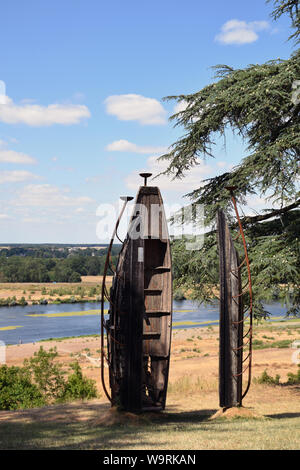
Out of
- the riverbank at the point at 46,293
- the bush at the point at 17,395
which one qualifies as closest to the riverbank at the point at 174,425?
the bush at the point at 17,395

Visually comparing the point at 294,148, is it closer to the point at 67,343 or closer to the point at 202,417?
the point at 202,417

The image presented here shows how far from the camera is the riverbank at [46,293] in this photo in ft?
242

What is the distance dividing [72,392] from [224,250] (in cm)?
687

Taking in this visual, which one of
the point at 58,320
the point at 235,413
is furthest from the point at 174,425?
the point at 58,320

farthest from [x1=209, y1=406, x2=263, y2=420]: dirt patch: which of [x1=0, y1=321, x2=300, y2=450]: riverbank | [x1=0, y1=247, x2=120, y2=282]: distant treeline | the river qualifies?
[x1=0, y1=247, x2=120, y2=282]: distant treeline

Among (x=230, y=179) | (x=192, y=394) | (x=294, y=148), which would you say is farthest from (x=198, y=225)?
(x=192, y=394)

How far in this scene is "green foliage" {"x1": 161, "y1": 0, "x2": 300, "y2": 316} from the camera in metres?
11.6

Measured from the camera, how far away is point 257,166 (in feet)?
Result: 39.6

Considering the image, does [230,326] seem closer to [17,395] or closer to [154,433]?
[154,433]

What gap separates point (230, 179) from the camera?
13.2 metres

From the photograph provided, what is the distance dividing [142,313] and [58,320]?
4764cm

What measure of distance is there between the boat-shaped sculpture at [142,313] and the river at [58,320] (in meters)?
27.0

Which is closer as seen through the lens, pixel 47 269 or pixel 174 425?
pixel 174 425

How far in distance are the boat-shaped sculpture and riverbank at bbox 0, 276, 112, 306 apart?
61.8 metres
